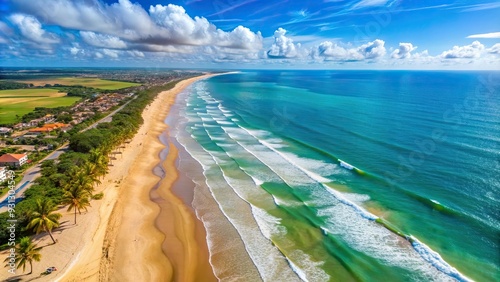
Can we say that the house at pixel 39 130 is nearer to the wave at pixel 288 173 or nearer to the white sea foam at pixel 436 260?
the wave at pixel 288 173

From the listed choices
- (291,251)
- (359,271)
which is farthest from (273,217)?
(359,271)

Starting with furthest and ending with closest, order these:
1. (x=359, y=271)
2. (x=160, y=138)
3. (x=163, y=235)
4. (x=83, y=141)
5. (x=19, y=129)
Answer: (x=19, y=129), (x=160, y=138), (x=83, y=141), (x=163, y=235), (x=359, y=271)

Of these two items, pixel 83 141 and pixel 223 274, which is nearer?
pixel 223 274

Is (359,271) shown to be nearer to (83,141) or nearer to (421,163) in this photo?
(421,163)

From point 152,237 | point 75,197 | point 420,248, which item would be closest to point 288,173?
point 420,248

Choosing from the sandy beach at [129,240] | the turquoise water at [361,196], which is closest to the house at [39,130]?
the turquoise water at [361,196]

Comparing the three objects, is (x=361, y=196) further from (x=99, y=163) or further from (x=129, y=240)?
(x=99, y=163)

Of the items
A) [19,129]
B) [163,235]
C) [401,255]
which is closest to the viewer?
[401,255]
